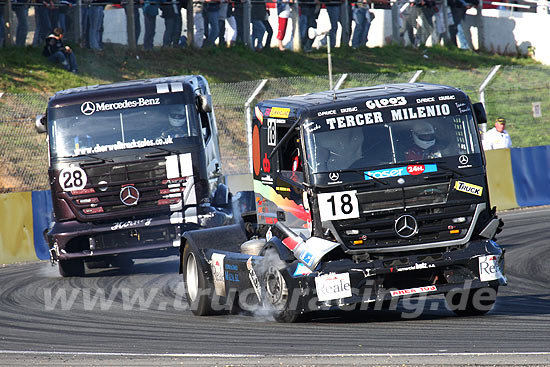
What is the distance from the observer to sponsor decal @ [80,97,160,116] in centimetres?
1391

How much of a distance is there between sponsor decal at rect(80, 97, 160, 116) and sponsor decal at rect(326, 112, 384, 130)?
5.51 m

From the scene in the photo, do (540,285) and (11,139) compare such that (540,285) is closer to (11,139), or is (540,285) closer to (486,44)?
(11,139)

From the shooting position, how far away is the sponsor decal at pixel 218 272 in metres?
9.88

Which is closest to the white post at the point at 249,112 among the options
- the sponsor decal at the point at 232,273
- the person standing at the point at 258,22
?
the person standing at the point at 258,22

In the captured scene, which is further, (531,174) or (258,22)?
(258,22)

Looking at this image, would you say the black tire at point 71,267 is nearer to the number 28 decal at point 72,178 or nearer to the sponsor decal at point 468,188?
the number 28 decal at point 72,178

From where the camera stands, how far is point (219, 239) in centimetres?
1020

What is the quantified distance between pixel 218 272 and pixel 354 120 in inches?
85.0

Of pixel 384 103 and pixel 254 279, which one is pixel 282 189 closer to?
pixel 254 279

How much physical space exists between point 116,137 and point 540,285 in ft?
20.3

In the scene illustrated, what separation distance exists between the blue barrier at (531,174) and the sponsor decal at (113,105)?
9.21 m

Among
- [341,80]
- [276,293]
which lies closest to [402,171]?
[276,293]

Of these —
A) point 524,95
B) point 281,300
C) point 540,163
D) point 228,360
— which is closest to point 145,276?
point 281,300

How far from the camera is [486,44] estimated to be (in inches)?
1399
